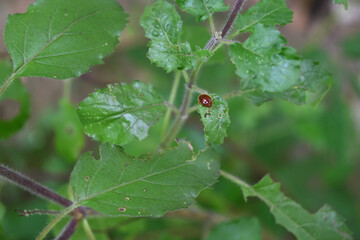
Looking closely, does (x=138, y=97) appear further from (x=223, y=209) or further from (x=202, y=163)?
(x=223, y=209)

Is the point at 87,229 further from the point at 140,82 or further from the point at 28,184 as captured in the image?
the point at 140,82

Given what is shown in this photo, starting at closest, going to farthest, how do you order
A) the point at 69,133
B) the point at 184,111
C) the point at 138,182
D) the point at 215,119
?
the point at 215,119
the point at 138,182
the point at 184,111
the point at 69,133

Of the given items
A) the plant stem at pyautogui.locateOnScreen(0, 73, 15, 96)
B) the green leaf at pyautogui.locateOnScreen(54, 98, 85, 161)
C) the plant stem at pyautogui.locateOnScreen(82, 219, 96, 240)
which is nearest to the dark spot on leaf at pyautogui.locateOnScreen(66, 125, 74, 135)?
the green leaf at pyautogui.locateOnScreen(54, 98, 85, 161)

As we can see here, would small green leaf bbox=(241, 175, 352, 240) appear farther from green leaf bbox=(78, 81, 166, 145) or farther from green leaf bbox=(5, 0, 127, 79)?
green leaf bbox=(5, 0, 127, 79)

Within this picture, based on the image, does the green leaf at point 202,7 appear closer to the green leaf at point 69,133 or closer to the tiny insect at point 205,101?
the tiny insect at point 205,101

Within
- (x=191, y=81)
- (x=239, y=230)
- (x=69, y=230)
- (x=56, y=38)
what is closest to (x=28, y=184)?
(x=69, y=230)

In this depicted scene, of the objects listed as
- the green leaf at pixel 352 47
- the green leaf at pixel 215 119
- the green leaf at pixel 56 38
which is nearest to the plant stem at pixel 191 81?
the green leaf at pixel 215 119

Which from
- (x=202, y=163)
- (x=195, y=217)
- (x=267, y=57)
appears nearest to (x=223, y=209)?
(x=195, y=217)
